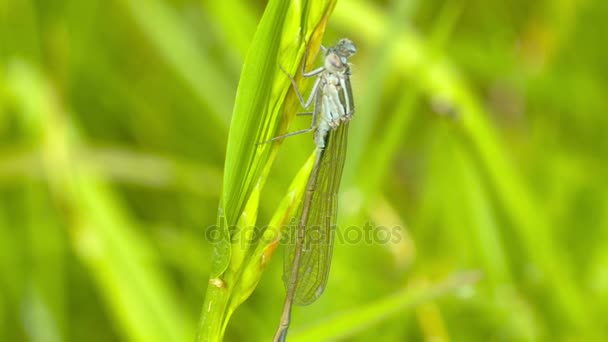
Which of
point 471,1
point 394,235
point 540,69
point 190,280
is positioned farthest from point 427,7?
point 190,280

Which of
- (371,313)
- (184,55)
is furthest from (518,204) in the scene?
(184,55)

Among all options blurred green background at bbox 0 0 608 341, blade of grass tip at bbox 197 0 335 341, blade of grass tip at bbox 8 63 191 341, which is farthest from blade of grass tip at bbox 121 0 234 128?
blade of grass tip at bbox 197 0 335 341

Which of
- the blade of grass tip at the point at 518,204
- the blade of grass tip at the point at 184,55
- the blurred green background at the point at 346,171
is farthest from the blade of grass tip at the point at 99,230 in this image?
the blade of grass tip at the point at 518,204

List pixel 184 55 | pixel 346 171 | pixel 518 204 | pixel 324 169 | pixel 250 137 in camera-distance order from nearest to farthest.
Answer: pixel 250 137 < pixel 324 169 < pixel 346 171 < pixel 518 204 < pixel 184 55

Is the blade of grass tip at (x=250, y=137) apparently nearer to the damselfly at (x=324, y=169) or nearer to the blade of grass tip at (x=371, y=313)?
the blade of grass tip at (x=371, y=313)

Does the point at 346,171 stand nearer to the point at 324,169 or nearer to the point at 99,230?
the point at 324,169

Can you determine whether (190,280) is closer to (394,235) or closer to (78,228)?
(78,228)
